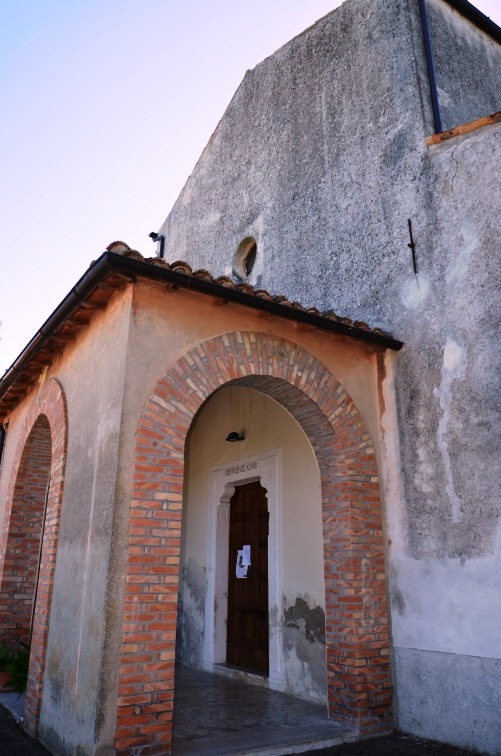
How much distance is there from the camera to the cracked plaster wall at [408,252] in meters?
4.87

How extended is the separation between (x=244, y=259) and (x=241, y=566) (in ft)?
15.8

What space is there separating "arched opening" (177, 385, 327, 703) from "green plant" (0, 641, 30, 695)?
7.56 feet

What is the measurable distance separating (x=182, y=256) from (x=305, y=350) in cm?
654

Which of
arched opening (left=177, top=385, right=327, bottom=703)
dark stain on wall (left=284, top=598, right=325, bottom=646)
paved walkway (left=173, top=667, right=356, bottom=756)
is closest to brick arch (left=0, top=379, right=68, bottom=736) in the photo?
paved walkway (left=173, top=667, right=356, bottom=756)

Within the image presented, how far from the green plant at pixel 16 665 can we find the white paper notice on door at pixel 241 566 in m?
2.61

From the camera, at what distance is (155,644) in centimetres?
396

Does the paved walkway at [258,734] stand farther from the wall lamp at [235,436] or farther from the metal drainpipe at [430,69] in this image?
the metal drainpipe at [430,69]

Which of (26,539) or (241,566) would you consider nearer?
(26,539)

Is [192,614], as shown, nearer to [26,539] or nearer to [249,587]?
[249,587]

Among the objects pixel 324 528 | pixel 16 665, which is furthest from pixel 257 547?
pixel 16 665

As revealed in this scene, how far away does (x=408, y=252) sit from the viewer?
5.98 m

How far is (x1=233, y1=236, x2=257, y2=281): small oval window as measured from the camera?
9.25m

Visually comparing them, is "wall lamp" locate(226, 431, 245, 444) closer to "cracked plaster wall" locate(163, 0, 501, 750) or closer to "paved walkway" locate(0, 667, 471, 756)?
"cracked plaster wall" locate(163, 0, 501, 750)

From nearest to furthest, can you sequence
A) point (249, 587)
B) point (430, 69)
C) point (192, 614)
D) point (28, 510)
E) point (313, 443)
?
1. point (313, 443)
2. point (430, 69)
3. point (28, 510)
4. point (249, 587)
5. point (192, 614)
